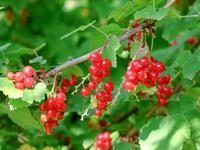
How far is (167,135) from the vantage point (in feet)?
8.22

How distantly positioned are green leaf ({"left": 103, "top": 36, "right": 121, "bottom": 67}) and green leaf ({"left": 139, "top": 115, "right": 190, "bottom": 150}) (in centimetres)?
44

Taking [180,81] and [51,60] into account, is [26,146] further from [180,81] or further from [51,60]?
[51,60]

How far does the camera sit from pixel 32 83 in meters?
2.38

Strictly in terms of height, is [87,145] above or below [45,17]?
below

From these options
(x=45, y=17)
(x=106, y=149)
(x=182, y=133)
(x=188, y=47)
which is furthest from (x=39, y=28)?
(x=182, y=133)

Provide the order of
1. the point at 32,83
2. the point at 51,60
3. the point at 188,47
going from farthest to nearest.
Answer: the point at 51,60, the point at 188,47, the point at 32,83

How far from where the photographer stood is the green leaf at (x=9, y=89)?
92.7 inches

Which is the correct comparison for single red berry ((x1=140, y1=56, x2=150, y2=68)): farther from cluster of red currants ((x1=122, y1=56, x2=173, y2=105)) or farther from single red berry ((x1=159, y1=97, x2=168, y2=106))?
single red berry ((x1=159, y1=97, x2=168, y2=106))

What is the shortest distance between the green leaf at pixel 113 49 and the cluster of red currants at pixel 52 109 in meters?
0.30

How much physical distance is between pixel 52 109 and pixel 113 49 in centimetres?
44

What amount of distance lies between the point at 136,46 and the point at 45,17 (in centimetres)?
334

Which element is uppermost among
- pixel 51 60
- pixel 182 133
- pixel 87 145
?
pixel 51 60

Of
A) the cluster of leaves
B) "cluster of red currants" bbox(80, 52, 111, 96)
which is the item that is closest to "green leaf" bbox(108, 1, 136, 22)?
the cluster of leaves

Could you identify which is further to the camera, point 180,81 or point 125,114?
point 125,114
